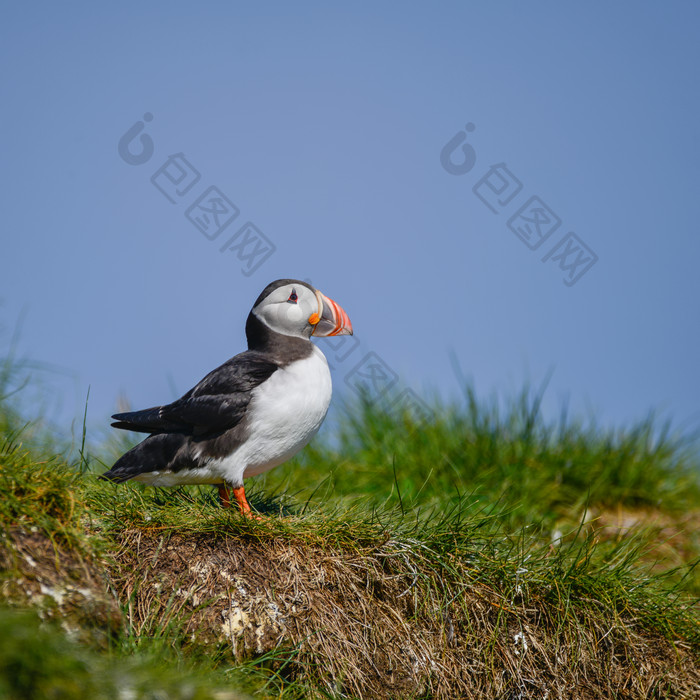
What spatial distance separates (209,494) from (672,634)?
3.10 metres

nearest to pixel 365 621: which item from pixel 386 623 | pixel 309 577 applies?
pixel 386 623

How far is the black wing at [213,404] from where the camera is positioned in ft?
15.4

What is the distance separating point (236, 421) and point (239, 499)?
473mm

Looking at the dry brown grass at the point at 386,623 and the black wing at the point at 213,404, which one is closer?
the dry brown grass at the point at 386,623

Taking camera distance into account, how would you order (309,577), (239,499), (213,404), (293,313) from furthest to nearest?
(293,313) < (213,404) < (239,499) < (309,577)

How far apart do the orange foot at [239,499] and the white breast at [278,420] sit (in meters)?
0.07

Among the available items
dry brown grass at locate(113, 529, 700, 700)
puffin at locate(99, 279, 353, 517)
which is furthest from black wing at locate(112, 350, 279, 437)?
dry brown grass at locate(113, 529, 700, 700)

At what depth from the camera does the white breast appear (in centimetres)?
466

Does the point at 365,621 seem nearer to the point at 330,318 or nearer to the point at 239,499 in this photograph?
the point at 239,499

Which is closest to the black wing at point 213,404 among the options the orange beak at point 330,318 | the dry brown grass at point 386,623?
the orange beak at point 330,318

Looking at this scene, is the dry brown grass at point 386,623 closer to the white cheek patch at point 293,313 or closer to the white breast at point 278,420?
the white breast at point 278,420

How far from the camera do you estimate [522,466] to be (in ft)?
25.9

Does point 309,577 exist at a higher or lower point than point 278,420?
lower

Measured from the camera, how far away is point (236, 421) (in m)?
4.70
